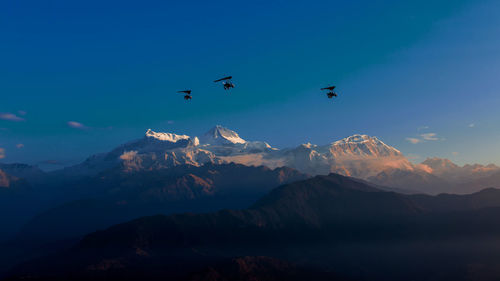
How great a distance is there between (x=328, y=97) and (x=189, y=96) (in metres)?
50.2

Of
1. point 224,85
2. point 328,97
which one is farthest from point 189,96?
point 328,97

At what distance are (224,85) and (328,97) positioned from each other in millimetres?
38733

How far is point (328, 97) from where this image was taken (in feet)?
442

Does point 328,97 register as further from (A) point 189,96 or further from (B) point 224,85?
(A) point 189,96

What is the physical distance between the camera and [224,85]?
12494 centimetres

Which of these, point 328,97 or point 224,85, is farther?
point 328,97

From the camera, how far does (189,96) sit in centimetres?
12750

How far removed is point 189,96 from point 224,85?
1303 centimetres
